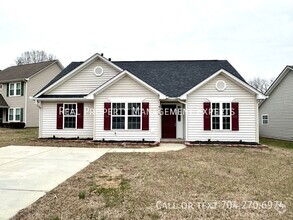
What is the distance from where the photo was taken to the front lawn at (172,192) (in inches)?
167

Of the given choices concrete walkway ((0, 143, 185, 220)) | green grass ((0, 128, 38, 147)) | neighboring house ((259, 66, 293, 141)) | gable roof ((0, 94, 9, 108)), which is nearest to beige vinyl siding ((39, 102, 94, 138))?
green grass ((0, 128, 38, 147))

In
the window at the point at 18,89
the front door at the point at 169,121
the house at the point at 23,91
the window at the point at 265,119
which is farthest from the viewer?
the window at the point at 18,89

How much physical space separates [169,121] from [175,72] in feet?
12.9

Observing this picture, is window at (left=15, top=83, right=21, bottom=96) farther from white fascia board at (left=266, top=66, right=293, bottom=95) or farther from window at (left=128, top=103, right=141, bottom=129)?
white fascia board at (left=266, top=66, right=293, bottom=95)

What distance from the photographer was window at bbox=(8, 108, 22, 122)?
26266 mm

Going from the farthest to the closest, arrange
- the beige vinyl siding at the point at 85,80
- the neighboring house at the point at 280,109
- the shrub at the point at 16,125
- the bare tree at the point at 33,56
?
the bare tree at the point at 33,56 < the shrub at the point at 16,125 < the neighboring house at the point at 280,109 < the beige vinyl siding at the point at 85,80

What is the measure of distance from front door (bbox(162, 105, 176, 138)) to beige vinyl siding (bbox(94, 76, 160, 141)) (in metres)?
1.75

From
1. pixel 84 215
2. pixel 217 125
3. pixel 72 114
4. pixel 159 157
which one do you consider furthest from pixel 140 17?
pixel 84 215

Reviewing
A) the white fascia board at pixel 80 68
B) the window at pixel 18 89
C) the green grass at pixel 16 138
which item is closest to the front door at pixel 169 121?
the white fascia board at pixel 80 68

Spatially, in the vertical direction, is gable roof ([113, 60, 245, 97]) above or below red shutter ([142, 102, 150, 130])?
above

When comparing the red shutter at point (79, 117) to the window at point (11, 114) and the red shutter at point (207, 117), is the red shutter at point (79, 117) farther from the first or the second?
the window at point (11, 114)

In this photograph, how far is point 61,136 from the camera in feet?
49.1

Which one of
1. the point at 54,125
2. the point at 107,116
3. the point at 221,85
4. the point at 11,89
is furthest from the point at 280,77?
the point at 11,89

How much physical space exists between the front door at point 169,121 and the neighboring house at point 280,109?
8945 mm
